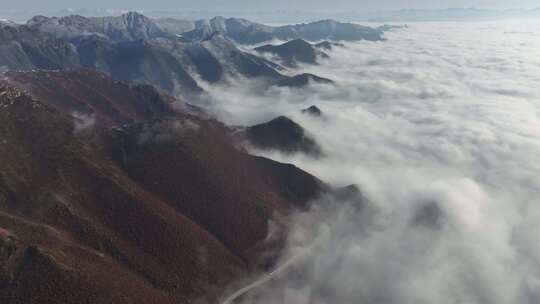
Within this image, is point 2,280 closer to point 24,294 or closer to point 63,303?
point 24,294

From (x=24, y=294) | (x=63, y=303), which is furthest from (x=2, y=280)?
(x=63, y=303)

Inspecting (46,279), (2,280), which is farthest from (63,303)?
(2,280)

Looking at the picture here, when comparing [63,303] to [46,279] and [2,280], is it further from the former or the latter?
[2,280]
